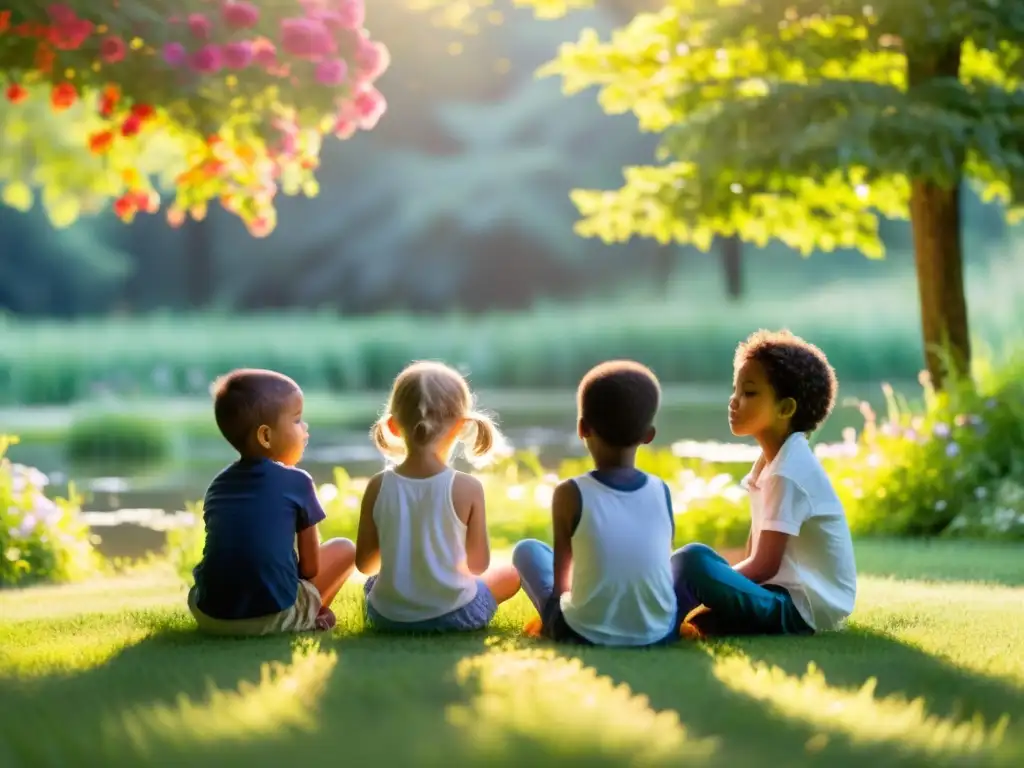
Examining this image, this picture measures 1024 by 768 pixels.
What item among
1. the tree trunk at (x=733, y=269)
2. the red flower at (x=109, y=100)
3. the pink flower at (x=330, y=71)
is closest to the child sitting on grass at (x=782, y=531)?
the pink flower at (x=330, y=71)

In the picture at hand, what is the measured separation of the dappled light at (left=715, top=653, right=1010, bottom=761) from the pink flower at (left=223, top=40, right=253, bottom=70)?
3.35 m

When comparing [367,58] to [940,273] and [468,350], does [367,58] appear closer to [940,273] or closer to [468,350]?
[940,273]

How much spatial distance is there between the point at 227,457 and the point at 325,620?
12352 mm

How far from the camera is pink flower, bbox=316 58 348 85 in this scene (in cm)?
621

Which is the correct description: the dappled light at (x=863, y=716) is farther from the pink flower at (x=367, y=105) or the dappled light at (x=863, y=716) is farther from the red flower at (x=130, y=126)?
the red flower at (x=130, y=126)

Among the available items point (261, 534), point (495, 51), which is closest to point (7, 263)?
point (495, 51)

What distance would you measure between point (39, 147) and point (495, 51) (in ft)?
→ 101

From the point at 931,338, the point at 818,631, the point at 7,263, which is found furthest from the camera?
the point at 7,263

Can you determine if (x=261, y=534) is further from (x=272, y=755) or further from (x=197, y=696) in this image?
(x=272, y=755)

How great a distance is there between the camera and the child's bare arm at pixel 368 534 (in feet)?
15.4

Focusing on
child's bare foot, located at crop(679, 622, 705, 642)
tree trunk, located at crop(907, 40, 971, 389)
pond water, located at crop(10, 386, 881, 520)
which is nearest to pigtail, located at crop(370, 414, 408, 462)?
child's bare foot, located at crop(679, 622, 705, 642)

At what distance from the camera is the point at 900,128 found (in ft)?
29.6

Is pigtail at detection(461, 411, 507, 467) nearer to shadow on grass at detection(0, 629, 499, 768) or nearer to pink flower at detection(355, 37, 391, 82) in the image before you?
shadow on grass at detection(0, 629, 499, 768)

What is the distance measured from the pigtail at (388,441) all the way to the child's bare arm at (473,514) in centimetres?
28
